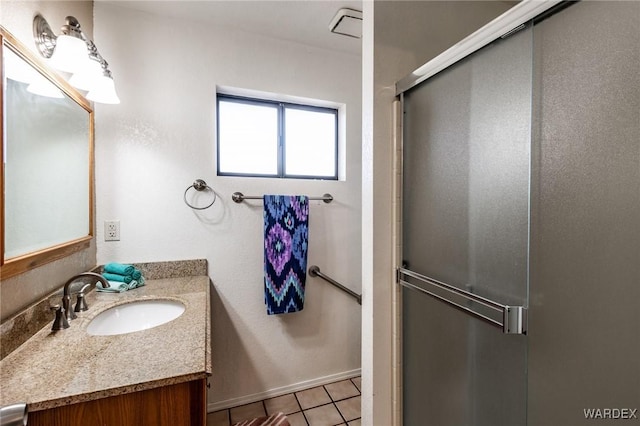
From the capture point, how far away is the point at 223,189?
1.71 meters

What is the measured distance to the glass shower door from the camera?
827 mm

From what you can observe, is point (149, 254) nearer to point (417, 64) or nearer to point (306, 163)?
point (306, 163)

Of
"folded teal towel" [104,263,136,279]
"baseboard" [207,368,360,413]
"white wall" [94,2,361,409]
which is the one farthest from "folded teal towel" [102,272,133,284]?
"baseboard" [207,368,360,413]

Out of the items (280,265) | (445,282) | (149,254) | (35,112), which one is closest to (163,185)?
(149,254)

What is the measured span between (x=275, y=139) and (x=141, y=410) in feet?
5.24

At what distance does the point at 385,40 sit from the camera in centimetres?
119

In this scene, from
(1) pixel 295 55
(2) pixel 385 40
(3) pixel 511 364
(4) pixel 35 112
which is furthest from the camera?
(1) pixel 295 55

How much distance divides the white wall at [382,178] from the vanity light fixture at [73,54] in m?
1.16

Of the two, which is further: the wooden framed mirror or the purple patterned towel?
the purple patterned towel

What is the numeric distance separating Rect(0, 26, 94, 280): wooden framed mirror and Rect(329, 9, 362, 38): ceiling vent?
1365 mm

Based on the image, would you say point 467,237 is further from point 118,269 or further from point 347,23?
point 118,269

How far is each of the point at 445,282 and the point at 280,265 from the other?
100cm

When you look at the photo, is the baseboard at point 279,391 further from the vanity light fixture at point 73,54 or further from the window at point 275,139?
the vanity light fixture at point 73,54

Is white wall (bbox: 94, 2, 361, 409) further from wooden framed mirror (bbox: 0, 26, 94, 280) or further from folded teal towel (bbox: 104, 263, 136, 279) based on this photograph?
wooden framed mirror (bbox: 0, 26, 94, 280)
